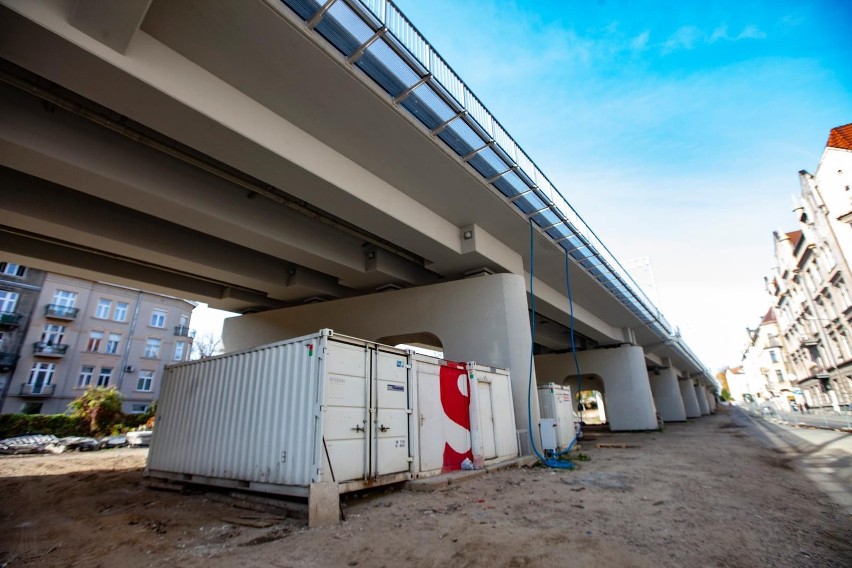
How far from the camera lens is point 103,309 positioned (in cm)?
3322

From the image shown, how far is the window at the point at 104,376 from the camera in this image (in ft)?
105

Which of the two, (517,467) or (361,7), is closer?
(361,7)

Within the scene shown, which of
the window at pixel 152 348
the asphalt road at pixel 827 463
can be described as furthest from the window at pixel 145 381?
the asphalt road at pixel 827 463

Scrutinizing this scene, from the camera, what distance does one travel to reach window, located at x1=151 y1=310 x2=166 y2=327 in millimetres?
35906

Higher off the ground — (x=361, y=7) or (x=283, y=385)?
(x=361, y=7)

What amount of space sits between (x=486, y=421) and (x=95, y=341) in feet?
120

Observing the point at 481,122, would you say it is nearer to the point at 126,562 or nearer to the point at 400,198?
the point at 400,198

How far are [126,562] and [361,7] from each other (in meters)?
7.84

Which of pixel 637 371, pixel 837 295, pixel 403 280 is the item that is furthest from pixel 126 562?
pixel 837 295

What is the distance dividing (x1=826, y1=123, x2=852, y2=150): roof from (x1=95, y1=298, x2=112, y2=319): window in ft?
187

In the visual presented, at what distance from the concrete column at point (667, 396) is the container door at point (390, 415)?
36.1 m

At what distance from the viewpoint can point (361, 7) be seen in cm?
566

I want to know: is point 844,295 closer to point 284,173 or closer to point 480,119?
point 480,119

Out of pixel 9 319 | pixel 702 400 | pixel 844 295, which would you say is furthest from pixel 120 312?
pixel 702 400
